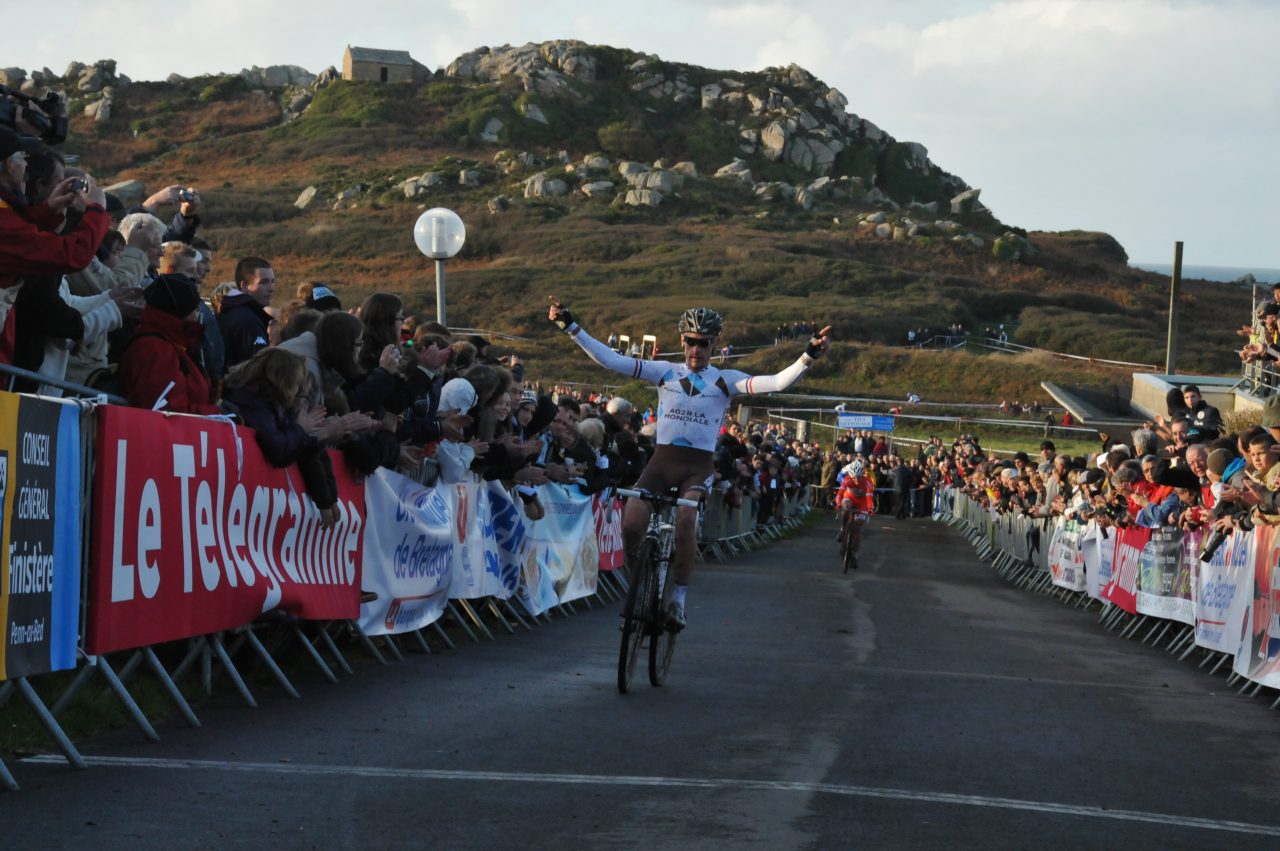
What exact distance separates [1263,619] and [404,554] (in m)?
5.85

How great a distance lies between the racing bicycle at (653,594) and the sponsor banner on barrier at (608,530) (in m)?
7.14

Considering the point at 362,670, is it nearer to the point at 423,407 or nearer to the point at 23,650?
the point at 423,407

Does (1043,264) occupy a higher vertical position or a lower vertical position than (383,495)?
higher

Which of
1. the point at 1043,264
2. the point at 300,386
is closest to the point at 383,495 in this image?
the point at 300,386

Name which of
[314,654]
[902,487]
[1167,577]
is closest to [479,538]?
[314,654]

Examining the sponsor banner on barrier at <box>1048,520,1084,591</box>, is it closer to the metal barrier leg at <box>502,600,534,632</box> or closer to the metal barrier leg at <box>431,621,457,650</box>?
the metal barrier leg at <box>502,600,534,632</box>

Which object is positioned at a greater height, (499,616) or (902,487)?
(499,616)

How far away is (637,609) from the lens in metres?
10.8

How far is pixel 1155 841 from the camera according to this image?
6715mm

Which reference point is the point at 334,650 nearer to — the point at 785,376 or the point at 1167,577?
the point at 785,376

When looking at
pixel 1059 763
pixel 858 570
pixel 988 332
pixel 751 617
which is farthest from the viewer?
pixel 988 332

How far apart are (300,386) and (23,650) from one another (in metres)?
3.08

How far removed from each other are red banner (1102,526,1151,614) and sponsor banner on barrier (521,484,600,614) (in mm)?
5421

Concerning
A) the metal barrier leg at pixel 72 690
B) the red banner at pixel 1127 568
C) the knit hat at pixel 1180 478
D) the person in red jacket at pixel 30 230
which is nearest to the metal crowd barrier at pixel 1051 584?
the red banner at pixel 1127 568
